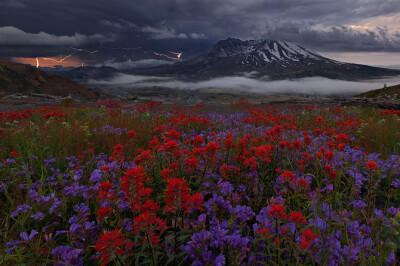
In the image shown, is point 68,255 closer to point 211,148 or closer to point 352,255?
point 211,148

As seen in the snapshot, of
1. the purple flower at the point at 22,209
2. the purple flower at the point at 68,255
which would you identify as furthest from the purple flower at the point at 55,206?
the purple flower at the point at 68,255

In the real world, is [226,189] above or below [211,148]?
below

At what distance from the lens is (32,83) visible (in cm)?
7556

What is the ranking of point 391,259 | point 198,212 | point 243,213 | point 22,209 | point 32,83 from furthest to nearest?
point 32,83 < point 198,212 < point 22,209 < point 243,213 < point 391,259

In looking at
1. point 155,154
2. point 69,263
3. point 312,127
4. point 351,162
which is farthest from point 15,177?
point 312,127

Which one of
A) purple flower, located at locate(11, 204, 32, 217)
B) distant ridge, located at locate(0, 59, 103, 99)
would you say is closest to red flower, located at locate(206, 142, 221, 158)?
purple flower, located at locate(11, 204, 32, 217)

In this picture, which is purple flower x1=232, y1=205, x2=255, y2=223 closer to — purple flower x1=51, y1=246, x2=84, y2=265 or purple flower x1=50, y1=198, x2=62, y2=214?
purple flower x1=51, y1=246, x2=84, y2=265

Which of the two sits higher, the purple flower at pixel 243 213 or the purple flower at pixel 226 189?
the purple flower at pixel 226 189

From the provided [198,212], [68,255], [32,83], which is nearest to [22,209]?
[68,255]

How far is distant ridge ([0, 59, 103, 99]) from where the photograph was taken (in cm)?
6762

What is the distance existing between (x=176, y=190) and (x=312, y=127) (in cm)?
606

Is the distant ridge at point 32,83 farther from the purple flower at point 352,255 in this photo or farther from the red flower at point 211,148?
the purple flower at point 352,255

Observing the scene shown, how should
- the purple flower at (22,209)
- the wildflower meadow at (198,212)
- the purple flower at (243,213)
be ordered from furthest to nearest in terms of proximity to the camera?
the purple flower at (22,209), the purple flower at (243,213), the wildflower meadow at (198,212)

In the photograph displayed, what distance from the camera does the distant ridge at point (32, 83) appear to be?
222 feet
